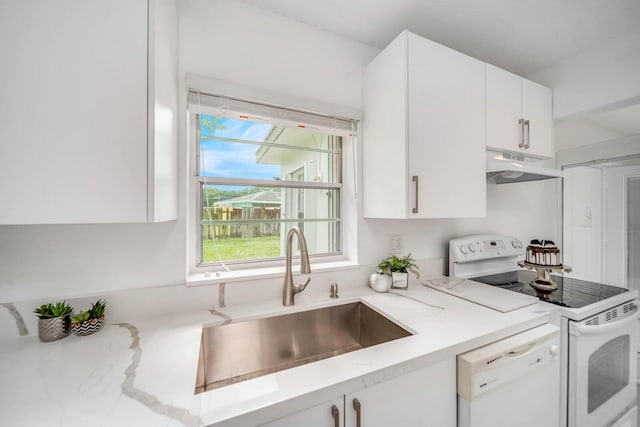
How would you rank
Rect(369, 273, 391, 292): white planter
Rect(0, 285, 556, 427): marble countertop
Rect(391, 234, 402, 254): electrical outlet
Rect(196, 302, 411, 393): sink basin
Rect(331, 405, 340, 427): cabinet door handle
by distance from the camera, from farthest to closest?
Rect(391, 234, 402, 254): electrical outlet
Rect(369, 273, 391, 292): white planter
Rect(196, 302, 411, 393): sink basin
Rect(331, 405, 340, 427): cabinet door handle
Rect(0, 285, 556, 427): marble countertop

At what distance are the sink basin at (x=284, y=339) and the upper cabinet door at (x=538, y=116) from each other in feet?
5.24

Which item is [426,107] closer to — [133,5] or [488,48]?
[488,48]

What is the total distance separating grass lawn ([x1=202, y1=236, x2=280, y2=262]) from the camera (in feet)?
4.35

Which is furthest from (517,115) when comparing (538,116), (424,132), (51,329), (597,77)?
(51,329)

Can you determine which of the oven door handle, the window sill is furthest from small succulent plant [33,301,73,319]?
the oven door handle

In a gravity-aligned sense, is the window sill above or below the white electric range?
above

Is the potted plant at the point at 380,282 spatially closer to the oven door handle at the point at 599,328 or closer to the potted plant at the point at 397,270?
the potted plant at the point at 397,270

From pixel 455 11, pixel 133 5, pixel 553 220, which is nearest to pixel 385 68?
pixel 455 11

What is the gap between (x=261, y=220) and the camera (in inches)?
56.2

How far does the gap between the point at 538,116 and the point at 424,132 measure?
44.4 inches

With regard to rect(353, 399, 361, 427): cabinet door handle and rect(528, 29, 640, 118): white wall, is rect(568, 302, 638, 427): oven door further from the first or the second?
rect(528, 29, 640, 118): white wall

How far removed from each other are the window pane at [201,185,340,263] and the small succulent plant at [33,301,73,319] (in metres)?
0.54

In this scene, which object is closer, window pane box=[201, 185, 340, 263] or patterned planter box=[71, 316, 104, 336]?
patterned planter box=[71, 316, 104, 336]

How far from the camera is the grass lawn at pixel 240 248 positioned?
133cm
